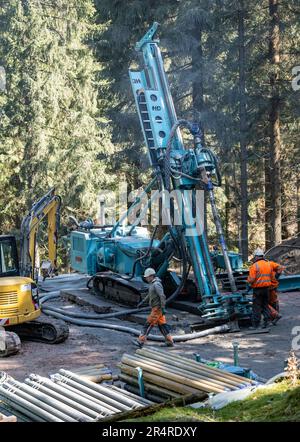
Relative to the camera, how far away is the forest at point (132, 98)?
2500 centimetres

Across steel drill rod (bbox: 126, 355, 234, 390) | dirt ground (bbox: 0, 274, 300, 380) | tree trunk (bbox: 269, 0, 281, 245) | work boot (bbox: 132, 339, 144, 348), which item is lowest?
dirt ground (bbox: 0, 274, 300, 380)

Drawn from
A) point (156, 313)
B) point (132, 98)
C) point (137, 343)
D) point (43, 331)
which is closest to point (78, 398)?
point (156, 313)

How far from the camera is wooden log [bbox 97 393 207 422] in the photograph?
8.80m

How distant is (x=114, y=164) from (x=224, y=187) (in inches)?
259

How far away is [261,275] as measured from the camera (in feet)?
50.2

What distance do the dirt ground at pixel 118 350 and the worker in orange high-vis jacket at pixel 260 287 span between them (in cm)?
38

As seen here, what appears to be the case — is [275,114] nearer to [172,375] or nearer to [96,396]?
[172,375]

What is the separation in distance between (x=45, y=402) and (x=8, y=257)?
6508mm

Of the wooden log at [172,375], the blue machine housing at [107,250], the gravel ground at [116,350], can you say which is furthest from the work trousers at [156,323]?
the blue machine housing at [107,250]

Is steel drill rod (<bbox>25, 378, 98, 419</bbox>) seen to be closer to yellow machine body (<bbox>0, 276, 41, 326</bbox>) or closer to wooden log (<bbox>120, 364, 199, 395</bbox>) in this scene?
wooden log (<bbox>120, 364, 199, 395</bbox>)

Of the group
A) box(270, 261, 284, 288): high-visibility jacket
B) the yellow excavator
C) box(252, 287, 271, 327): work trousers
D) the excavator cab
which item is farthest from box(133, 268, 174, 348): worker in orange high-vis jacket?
the excavator cab

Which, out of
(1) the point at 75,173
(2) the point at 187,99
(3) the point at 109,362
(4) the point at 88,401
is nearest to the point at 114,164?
(1) the point at 75,173

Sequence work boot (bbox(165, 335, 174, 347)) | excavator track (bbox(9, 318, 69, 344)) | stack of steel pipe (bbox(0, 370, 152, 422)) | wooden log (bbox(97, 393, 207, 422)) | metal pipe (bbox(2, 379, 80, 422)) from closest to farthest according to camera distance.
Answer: wooden log (bbox(97, 393, 207, 422)) < metal pipe (bbox(2, 379, 80, 422)) < stack of steel pipe (bbox(0, 370, 152, 422)) < work boot (bbox(165, 335, 174, 347)) < excavator track (bbox(9, 318, 69, 344))
